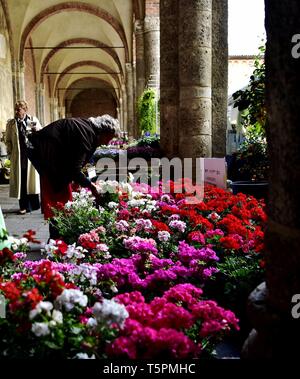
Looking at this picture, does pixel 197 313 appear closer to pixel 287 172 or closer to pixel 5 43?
pixel 287 172

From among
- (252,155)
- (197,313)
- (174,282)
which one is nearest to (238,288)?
(174,282)

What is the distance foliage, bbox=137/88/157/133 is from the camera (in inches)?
409

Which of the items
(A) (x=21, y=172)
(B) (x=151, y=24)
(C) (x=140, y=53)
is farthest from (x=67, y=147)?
Result: (C) (x=140, y=53)

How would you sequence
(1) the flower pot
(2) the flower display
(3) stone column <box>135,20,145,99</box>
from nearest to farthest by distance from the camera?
1. (2) the flower display
2. (1) the flower pot
3. (3) stone column <box>135,20,145,99</box>

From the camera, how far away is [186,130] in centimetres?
528

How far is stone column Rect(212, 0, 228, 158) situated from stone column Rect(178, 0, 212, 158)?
258 millimetres

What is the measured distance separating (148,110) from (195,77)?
17.9 ft

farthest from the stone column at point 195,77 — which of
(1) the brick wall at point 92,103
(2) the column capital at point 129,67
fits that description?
(1) the brick wall at point 92,103

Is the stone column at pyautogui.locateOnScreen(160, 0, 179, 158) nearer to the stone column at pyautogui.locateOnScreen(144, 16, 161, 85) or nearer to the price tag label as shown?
the price tag label

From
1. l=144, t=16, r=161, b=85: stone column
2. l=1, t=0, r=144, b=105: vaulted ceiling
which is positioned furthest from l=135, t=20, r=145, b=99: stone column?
l=144, t=16, r=161, b=85: stone column

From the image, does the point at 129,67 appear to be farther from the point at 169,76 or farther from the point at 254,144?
the point at 254,144

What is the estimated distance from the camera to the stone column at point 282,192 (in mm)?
1071

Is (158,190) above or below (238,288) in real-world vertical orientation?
above

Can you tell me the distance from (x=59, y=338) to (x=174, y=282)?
1.02m
